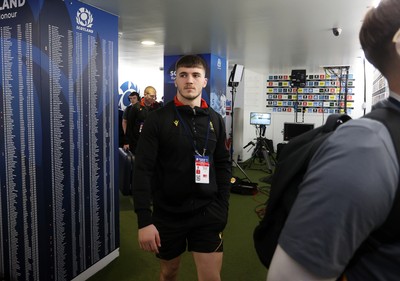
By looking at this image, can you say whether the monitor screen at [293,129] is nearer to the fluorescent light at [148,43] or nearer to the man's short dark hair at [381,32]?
the fluorescent light at [148,43]

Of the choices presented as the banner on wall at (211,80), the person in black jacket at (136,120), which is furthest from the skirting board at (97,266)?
the banner on wall at (211,80)

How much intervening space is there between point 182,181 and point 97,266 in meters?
1.47

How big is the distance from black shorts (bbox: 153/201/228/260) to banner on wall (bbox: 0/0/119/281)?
35.8 inches

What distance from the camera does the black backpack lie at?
0.50 metres

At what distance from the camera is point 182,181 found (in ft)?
5.51

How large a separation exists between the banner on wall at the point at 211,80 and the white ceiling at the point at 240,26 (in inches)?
7.2

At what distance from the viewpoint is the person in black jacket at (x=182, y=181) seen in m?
1.68

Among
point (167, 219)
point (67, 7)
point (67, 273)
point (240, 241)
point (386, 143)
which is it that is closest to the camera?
point (386, 143)

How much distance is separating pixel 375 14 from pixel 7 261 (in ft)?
8.86

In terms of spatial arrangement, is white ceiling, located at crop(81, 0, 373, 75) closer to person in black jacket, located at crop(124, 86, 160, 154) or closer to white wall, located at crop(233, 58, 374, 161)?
person in black jacket, located at crop(124, 86, 160, 154)

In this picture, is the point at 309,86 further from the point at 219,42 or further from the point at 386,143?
the point at 386,143

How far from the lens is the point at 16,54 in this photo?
2066 millimetres

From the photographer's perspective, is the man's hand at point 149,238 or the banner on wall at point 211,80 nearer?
the man's hand at point 149,238

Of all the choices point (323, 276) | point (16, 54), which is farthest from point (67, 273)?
point (323, 276)
